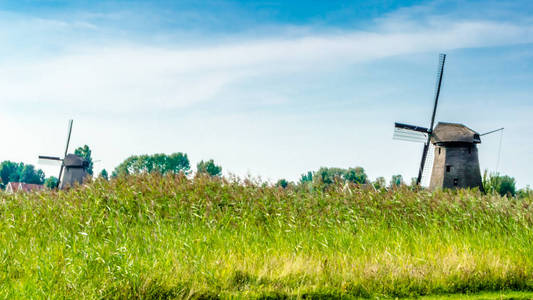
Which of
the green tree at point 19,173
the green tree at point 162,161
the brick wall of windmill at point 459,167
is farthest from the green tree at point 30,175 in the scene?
the brick wall of windmill at point 459,167

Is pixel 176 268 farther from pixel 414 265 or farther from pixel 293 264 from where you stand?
pixel 414 265

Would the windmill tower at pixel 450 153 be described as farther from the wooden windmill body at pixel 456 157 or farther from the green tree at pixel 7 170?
the green tree at pixel 7 170

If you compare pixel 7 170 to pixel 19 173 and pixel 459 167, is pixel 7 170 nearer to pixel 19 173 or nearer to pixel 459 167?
pixel 19 173

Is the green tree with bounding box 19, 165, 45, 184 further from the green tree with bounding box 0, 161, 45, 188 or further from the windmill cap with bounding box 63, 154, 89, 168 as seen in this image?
the windmill cap with bounding box 63, 154, 89, 168

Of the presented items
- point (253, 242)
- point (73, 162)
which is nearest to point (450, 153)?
point (253, 242)

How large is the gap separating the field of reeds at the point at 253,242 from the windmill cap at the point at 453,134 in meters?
12.9

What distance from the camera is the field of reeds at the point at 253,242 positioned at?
6.74 meters

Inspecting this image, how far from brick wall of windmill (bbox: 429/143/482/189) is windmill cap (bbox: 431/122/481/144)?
332 millimetres

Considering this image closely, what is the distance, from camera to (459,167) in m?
25.5

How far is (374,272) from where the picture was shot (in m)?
7.37

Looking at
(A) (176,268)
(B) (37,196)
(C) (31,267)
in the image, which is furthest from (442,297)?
(B) (37,196)

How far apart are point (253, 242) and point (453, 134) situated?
799 inches

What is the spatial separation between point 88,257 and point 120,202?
14.7 ft

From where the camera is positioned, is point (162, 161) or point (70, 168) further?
point (162, 161)
